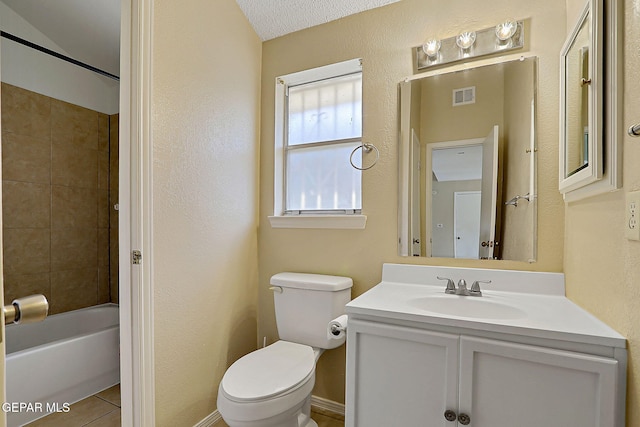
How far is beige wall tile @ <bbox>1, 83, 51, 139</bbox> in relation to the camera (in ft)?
6.89

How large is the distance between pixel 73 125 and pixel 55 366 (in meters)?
1.73

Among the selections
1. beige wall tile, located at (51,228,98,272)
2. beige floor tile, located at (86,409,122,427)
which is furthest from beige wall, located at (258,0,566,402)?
beige wall tile, located at (51,228,98,272)

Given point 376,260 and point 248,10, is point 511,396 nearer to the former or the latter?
point 376,260

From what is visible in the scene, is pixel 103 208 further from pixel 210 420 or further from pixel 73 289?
pixel 210 420

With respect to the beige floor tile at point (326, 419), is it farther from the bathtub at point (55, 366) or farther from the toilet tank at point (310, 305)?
the bathtub at point (55, 366)

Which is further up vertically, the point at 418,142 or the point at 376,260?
the point at 418,142

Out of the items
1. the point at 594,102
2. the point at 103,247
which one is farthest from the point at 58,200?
the point at 594,102

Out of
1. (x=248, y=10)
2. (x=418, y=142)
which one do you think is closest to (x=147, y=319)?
(x=418, y=142)

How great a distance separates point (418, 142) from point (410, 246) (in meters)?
0.54

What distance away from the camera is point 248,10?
1929 millimetres

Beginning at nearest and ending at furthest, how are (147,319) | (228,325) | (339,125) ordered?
(147,319), (228,325), (339,125)

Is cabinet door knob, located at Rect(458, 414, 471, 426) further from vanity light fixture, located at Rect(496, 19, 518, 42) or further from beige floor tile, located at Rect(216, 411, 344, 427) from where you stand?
vanity light fixture, located at Rect(496, 19, 518, 42)

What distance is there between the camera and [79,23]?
7.04 feet

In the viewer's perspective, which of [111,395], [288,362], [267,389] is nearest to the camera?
[267,389]
